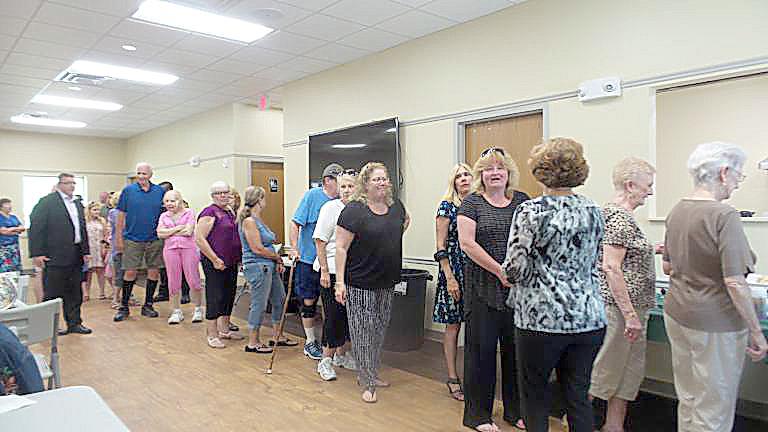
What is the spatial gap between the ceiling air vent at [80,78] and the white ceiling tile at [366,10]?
368 cm

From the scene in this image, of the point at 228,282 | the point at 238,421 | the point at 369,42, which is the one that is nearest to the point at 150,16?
the point at 369,42

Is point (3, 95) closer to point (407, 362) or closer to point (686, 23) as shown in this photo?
point (407, 362)

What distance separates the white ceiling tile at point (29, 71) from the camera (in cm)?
610

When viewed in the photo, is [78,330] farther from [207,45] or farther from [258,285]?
[207,45]

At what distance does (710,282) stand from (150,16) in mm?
4441

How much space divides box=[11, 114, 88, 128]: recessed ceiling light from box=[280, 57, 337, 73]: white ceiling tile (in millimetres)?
5766

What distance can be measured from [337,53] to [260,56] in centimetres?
82

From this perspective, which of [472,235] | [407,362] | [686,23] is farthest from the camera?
[407,362]

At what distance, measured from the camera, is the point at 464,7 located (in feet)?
14.3

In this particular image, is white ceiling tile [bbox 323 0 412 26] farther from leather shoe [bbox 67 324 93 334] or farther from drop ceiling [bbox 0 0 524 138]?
leather shoe [bbox 67 324 93 334]

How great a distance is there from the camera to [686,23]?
11.1 feet

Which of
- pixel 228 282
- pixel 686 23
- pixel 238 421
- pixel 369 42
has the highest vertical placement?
pixel 369 42

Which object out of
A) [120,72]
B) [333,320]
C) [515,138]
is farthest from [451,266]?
[120,72]

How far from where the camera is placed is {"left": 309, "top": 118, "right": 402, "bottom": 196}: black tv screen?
5387 mm
